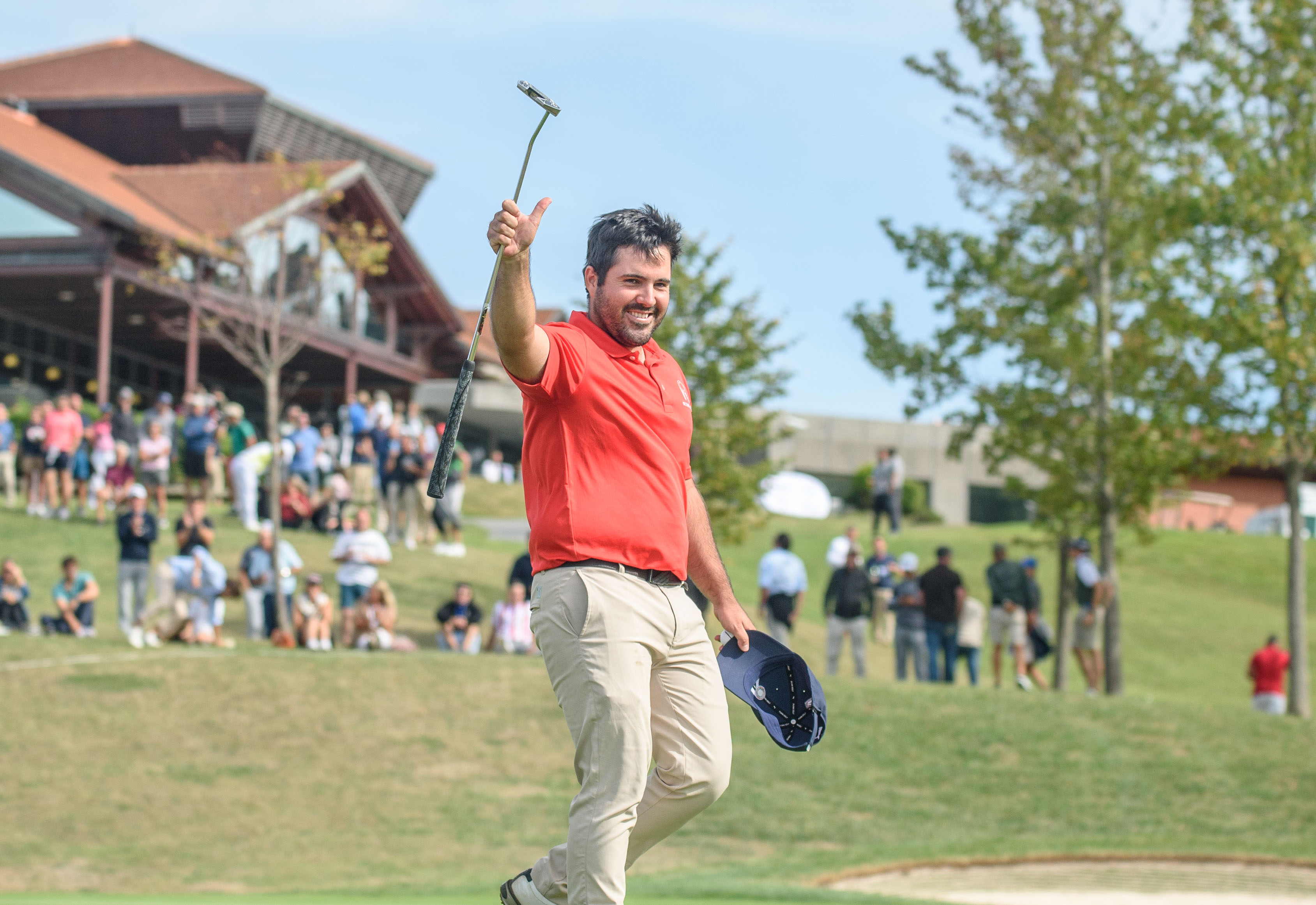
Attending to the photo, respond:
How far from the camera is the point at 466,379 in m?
4.00

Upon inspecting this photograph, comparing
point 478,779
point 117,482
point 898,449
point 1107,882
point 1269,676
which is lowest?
point 1107,882

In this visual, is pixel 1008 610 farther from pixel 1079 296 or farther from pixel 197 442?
pixel 197 442

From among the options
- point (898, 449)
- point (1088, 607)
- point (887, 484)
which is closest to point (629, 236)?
point (1088, 607)

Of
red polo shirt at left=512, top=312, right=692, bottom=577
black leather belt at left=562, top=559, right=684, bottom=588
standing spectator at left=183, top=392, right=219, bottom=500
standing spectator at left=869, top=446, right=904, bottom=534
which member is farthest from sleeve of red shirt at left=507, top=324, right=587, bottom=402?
standing spectator at left=869, top=446, right=904, bottom=534

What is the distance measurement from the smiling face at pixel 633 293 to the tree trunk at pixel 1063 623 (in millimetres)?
15693

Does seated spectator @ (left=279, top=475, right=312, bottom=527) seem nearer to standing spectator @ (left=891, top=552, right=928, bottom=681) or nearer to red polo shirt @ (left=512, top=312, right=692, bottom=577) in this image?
standing spectator @ (left=891, top=552, right=928, bottom=681)

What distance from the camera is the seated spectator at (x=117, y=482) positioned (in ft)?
71.6

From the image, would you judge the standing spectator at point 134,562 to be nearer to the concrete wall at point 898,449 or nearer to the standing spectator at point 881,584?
the standing spectator at point 881,584

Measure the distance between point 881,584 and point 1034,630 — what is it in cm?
282

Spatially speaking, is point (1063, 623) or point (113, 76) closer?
point (1063, 623)

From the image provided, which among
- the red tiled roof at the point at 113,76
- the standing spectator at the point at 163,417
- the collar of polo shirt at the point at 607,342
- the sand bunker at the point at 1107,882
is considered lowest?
the sand bunker at the point at 1107,882

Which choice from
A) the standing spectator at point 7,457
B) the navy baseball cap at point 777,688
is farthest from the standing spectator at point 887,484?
the navy baseball cap at point 777,688

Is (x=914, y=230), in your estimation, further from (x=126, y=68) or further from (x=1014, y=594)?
(x=126, y=68)

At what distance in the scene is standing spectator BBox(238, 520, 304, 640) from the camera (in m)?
17.3
